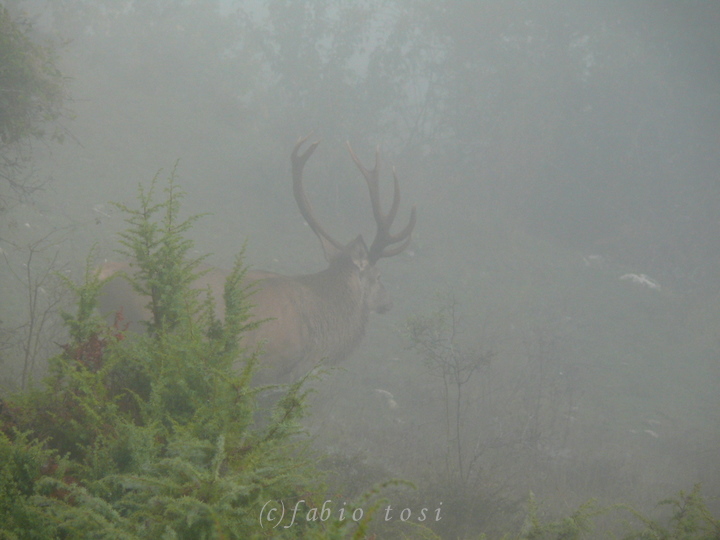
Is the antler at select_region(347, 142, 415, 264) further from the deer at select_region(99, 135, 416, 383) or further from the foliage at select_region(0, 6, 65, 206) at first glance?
the foliage at select_region(0, 6, 65, 206)

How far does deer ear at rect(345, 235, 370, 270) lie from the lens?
22.9ft

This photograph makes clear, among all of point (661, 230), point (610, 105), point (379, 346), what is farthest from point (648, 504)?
point (610, 105)

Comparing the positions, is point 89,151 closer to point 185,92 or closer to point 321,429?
point 185,92

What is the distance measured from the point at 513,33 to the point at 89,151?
51.4 feet

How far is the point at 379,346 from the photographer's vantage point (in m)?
10.4

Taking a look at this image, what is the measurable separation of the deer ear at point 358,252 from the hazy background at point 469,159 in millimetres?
2838

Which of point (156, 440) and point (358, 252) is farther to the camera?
point (358, 252)

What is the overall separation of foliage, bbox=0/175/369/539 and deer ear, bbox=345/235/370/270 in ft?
14.0

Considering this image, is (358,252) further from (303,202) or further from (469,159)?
(469,159)

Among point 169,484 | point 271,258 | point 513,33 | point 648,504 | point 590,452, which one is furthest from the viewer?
point 513,33

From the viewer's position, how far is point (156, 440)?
6.50 ft

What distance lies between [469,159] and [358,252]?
Answer: 13.8 m

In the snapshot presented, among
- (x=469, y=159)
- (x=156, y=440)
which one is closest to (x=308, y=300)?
(x=156, y=440)

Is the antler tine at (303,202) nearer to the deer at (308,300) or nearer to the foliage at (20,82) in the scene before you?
the deer at (308,300)
